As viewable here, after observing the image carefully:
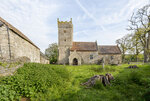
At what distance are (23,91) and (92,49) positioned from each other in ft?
68.1

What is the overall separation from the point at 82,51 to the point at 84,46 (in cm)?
222

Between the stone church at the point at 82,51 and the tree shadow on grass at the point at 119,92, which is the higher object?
the stone church at the point at 82,51

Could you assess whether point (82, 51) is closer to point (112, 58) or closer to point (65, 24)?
point (112, 58)

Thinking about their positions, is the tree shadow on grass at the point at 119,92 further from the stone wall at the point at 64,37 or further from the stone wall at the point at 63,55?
the stone wall at the point at 64,37

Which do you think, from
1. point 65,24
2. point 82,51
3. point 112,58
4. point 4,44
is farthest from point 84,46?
point 4,44

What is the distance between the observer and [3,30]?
6.74 metres

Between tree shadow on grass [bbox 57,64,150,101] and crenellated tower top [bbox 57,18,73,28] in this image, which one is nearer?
tree shadow on grass [bbox 57,64,150,101]

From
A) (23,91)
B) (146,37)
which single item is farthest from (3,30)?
(146,37)

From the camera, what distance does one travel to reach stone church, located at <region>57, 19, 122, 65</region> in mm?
22281

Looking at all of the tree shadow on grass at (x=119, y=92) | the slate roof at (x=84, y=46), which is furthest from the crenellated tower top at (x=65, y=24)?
the tree shadow on grass at (x=119, y=92)

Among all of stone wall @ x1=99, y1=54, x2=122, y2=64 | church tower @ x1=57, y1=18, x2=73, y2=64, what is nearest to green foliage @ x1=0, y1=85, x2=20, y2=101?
church tower @ x1=57, y1=18, x2=73, y2=64

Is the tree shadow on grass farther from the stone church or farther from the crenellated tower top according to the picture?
the crenellated tower top

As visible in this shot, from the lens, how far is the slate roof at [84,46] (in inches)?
882

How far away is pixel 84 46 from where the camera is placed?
77.0 feet
